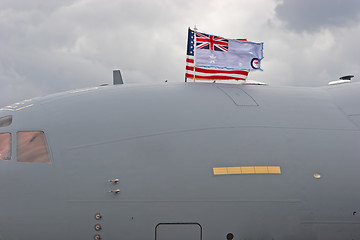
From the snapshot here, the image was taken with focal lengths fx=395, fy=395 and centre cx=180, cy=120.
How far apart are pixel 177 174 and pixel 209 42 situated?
454 centimetres

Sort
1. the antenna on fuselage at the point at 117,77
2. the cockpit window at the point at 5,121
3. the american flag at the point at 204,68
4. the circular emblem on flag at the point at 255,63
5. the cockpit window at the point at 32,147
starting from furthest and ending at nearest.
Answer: the antenna on fuselage at the point at 117,77, the circular emblem on flag at the point at 255,63, the american flag at the point at 204,68, the cockpit window at the point at 5,121, the cockpit window at the point at 32,147

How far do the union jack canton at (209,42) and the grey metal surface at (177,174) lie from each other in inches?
96.2

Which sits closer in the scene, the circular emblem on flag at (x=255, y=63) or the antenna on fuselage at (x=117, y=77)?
the circular emblem on flag at (x=255, y=63)

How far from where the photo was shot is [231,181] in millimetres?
8023

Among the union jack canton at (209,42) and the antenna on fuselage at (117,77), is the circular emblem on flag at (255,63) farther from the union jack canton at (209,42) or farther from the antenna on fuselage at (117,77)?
the antenna on fuselage at (117,77)

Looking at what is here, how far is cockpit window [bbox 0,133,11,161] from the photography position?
318 inches

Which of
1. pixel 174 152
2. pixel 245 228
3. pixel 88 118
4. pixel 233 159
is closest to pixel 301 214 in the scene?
pixel 245 228

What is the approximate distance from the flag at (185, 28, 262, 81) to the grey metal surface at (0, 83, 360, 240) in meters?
1.99

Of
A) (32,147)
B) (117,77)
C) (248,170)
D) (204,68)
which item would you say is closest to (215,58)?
(204,68)

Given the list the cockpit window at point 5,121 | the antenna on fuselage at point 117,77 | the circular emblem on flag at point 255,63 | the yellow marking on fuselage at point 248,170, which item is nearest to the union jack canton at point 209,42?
the circular emblem on flag at point 255,63

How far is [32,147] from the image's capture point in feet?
26.6

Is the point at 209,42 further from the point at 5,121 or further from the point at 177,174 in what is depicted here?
the point at 5,121

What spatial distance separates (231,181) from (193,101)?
2215mm

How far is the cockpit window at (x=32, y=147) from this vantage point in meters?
8.01
